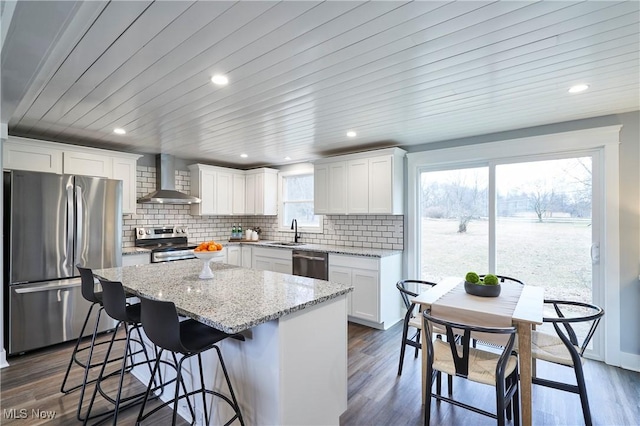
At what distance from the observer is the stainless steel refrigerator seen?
9.91 feet

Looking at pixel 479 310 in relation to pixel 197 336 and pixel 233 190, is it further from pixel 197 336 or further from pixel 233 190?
pixel 233 190

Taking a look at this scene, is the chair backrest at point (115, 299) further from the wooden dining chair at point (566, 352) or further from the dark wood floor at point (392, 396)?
the wooden dining chair at point (566, 352)

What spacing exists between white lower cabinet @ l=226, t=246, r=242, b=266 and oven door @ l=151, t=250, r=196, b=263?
28.0 inches

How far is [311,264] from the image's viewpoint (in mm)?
4363

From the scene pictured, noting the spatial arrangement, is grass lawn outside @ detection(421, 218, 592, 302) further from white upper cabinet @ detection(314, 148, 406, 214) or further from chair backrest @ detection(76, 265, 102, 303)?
chair backrest @ detection(76, 265, 102, 303)

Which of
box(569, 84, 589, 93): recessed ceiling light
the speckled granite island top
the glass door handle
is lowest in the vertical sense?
the speckled granite island top

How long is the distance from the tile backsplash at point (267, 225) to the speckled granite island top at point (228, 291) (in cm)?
221

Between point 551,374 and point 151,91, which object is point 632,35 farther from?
point 151,91

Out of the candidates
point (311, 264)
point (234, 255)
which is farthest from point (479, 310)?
point (234, 255)

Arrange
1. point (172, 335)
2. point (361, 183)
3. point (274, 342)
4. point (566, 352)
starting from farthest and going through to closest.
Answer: point (361, 183), point (566, 352), point (274, 342), point (172, 335)

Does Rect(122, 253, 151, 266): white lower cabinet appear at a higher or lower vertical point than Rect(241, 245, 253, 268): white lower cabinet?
higher

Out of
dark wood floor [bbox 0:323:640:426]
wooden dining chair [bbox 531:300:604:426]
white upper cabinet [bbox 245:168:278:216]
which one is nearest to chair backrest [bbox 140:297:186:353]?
dark wood floor [bbox 0:323:640:426]

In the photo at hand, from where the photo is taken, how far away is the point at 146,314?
158 cm

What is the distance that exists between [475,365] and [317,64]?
2.13 meters
